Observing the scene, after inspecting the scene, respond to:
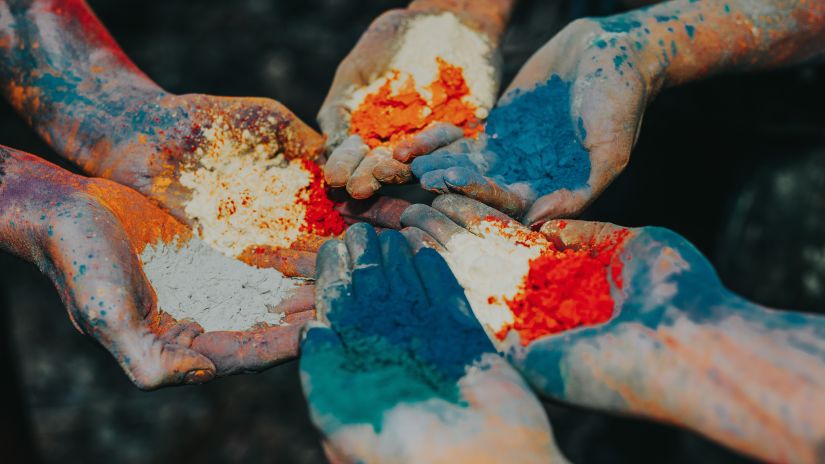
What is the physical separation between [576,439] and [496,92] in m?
2.31

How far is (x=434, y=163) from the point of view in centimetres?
194

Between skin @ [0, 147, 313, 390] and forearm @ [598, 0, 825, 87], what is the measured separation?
1.50 metres

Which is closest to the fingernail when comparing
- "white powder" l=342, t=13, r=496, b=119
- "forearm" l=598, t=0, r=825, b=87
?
"white powder" l=342, t=13, r=496, b=119

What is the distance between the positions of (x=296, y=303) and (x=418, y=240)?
15.6 inches

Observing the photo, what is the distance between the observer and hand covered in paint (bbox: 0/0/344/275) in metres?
2.07

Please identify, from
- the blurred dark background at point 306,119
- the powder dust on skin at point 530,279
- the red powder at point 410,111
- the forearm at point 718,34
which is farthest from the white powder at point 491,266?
the blurred dark background at point 306,119

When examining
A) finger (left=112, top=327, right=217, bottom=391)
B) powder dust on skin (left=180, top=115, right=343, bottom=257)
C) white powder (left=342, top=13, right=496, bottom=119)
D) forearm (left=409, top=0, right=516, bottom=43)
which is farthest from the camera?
forearm (left=409, top=0, right=516, bottom=43)

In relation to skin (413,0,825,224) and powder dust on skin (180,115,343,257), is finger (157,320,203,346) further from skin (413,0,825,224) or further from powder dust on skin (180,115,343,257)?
skin (413,0,825,224)

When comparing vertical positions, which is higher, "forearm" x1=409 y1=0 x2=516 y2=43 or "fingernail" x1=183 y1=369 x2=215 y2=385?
"forearm" x1=409 y1=0 x2=516 y2=43

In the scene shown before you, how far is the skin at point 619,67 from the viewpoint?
1.89 metres

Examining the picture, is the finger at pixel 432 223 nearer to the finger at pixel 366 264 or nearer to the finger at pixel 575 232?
the finger at pixel 366 264

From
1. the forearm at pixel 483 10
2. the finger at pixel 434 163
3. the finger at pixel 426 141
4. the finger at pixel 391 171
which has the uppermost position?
the forearm at pixel 483 10

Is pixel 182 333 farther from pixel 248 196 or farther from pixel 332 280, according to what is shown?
pixel 248 196

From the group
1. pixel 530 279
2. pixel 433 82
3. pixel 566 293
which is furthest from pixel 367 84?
pixel 566 293
